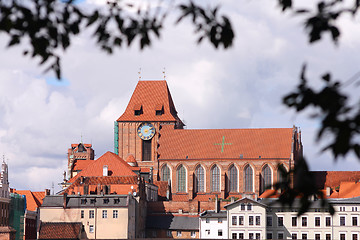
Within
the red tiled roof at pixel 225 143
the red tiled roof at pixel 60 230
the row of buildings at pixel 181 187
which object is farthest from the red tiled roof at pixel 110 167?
the red tiled roof at pixel 60 230

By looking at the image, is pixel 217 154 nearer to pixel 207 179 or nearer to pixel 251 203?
pixel 207 179

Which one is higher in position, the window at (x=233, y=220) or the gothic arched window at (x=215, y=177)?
the gothic arched window at (x=215, y=177)

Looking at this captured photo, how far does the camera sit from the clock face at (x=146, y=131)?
358ft

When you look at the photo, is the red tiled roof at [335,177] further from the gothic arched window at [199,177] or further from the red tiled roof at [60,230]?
the red tiled roof at [60,230]

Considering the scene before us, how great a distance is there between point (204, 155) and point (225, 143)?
146 inches

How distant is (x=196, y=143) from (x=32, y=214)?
29.2 m

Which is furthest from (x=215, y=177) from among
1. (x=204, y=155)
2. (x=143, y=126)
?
(x=143, y=126)

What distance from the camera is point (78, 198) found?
9194cm

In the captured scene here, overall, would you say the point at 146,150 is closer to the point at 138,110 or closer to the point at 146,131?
the point at 146,131

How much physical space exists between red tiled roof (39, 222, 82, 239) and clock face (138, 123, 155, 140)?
24007 mm

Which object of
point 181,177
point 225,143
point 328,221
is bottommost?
point 328,221

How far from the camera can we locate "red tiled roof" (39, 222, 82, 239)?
3359 inches

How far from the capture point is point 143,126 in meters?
110

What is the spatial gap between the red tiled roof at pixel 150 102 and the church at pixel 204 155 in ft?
1.95
